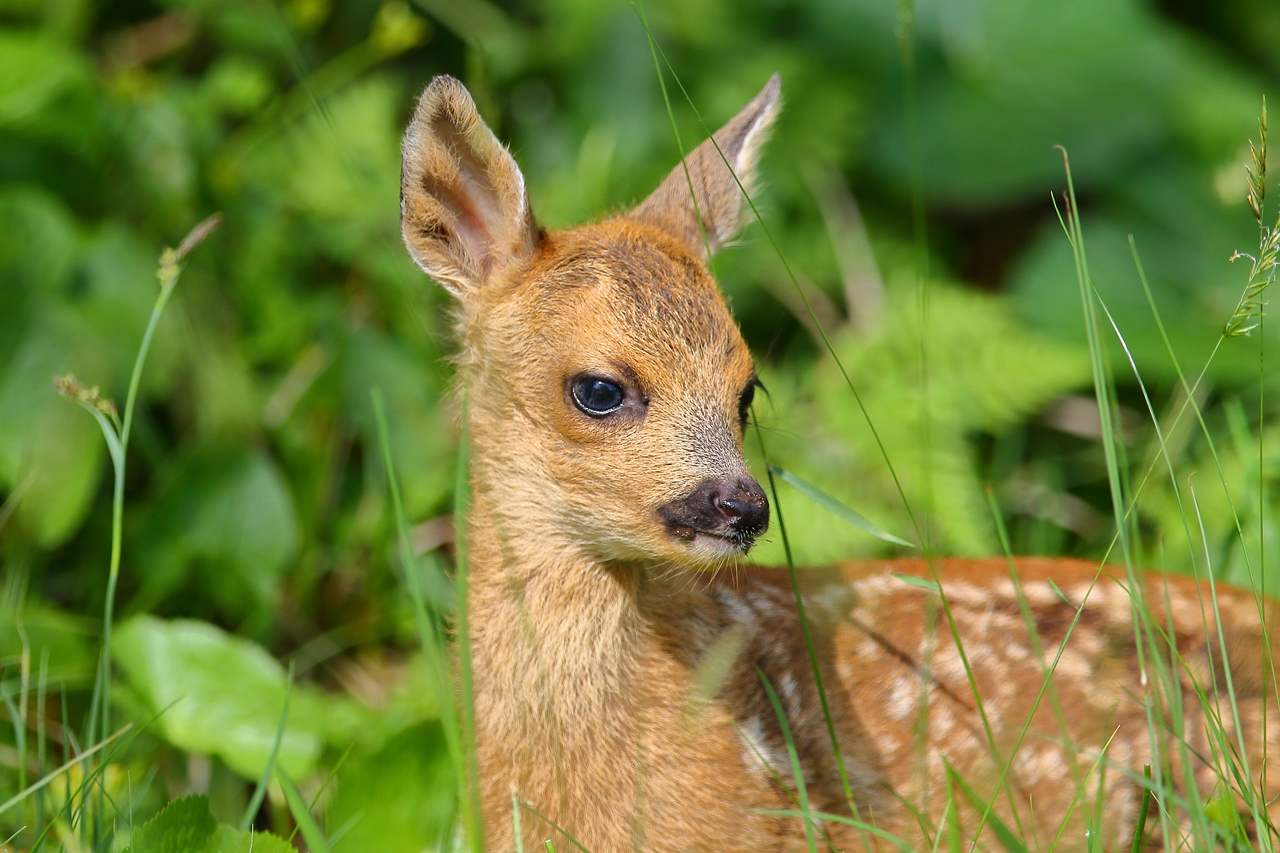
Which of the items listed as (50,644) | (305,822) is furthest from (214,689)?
(305,822)

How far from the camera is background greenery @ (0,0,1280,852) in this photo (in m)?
3.51

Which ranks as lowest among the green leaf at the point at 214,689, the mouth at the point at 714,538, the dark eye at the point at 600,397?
the green leaf at the point at 214,689

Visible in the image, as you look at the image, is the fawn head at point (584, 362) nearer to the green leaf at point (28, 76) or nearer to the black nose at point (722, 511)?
the black nose at point (722, 511)

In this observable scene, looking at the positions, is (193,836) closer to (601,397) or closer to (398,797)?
(398,797)

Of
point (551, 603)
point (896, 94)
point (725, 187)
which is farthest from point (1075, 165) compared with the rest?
point (551, 603)

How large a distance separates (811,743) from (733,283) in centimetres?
250

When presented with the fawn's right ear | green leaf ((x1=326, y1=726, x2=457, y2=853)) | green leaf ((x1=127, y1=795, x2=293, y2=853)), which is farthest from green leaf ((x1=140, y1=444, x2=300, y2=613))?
green leaf ((x1=127, y1=795, x2=293, y2=853))

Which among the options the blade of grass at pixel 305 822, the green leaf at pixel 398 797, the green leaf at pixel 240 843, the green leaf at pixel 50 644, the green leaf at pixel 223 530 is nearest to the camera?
the blade of grass at pixel 305 822

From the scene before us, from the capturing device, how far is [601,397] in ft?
8.86

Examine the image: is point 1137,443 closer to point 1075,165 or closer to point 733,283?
point 1075,165

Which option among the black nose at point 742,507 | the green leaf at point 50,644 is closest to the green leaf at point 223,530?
the green leaf at point 50,644

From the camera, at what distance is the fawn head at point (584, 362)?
2600 mm

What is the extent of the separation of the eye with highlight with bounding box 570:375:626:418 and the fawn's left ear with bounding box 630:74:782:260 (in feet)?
1.84

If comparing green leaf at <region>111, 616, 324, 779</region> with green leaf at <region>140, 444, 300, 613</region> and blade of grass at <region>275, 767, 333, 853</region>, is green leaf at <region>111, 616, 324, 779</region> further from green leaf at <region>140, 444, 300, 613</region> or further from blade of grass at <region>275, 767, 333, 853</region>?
blade of grass at <region>275, 767, 333, 853</region>
